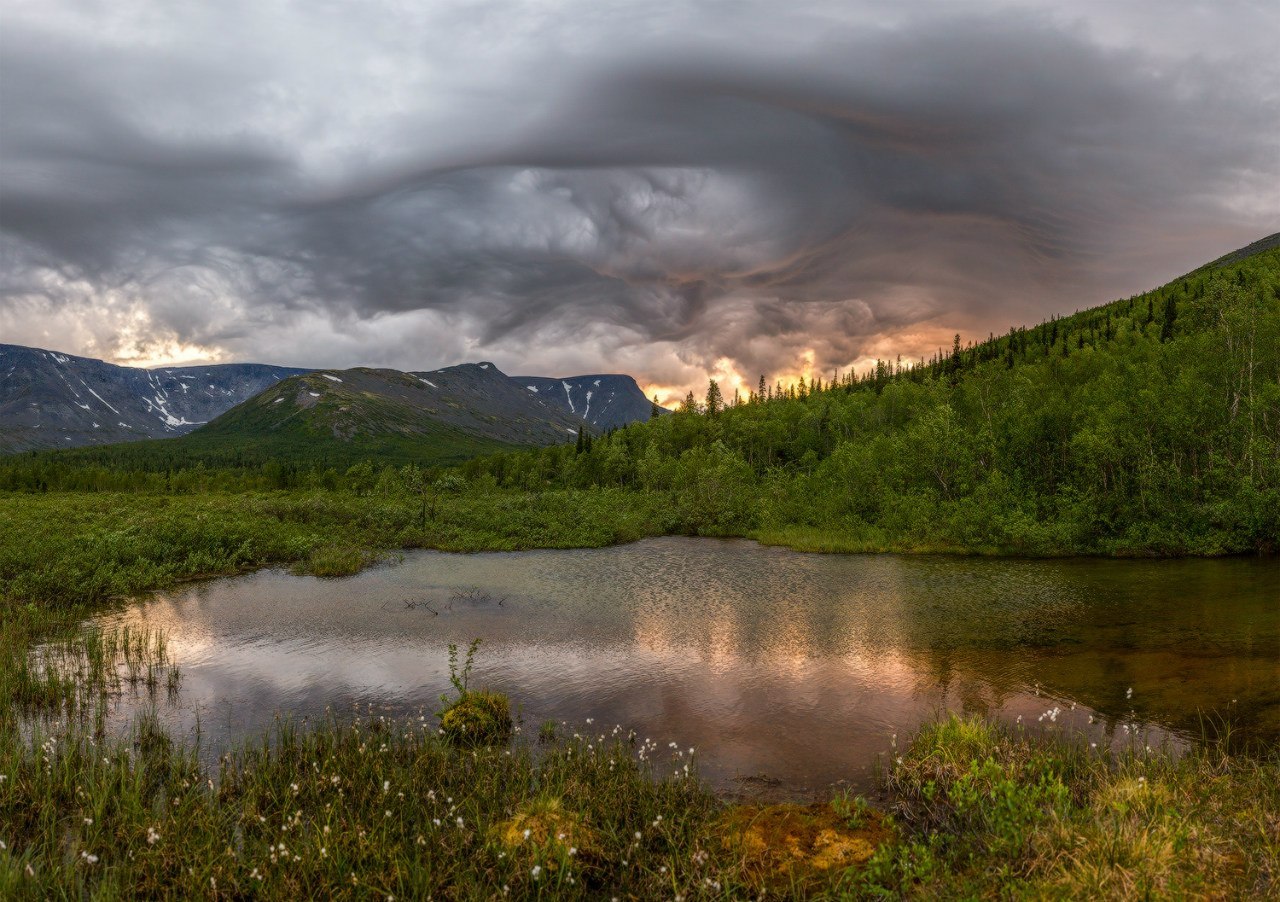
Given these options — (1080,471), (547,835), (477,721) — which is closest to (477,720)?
(477,721)

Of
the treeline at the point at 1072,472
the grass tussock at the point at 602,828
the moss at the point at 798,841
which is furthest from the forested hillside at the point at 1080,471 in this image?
the moss at the point at 798,841

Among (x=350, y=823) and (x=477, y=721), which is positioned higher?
(x=350, y=823)

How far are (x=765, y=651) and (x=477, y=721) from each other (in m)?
12.6

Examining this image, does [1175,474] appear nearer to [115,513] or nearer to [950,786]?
[950,786]

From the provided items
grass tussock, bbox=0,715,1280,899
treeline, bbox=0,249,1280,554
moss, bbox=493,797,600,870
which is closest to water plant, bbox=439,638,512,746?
grass tussock, bbox=0,715,1280,899

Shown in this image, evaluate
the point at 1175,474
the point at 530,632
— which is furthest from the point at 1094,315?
the point at 530,632

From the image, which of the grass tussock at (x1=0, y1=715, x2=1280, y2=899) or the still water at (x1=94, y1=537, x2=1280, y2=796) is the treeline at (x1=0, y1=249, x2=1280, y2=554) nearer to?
the still water at (x1=94, y1=537, x2=1280, y2=796)

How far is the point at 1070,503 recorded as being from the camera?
52125mm

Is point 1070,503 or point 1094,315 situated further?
point 1094,315

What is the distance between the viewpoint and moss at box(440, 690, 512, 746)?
16.0 metres

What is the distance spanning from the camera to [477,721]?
54.2 ft

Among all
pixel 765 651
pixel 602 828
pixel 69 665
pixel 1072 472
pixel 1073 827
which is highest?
pixel 1072 472

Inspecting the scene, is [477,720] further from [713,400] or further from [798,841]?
[713,400]

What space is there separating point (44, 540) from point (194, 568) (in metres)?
7.80
